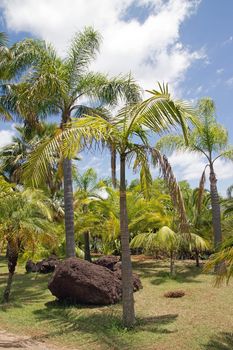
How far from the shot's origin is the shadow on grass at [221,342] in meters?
8.68

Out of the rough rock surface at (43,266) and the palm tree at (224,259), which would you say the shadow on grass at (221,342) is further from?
the rough rock surface at (43,266)

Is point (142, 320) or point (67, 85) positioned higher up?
point (67, 85)

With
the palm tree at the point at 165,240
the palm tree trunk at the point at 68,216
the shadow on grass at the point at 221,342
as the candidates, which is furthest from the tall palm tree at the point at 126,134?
the palm tree at the point at 165,240

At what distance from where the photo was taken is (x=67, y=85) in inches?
623

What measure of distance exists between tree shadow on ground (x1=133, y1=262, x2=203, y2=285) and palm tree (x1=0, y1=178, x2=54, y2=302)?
5.88m

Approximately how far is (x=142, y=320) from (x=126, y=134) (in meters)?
5.09

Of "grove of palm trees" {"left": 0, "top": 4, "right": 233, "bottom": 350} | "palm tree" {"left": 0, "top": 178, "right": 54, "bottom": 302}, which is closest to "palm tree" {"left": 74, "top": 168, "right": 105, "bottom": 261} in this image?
"grove of palm trees" {"left": 0, "top": 4, "right": 233, "bottom": 350}

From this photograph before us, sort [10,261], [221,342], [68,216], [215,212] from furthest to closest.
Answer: [215,212] < [68,216] < [10,261] < [221,342]

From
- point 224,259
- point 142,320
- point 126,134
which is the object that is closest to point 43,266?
point 142,320

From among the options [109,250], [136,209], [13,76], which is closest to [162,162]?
[13,76]

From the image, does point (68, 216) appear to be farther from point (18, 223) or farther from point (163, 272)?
point (163, 272)

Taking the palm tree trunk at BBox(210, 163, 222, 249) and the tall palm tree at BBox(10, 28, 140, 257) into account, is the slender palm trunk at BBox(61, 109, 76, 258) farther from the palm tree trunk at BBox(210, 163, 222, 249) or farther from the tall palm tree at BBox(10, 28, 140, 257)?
the palm tree trunk at BBox(210, 163, 222, 249)

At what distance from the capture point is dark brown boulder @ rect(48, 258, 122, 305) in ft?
42.0

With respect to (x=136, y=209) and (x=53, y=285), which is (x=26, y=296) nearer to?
(x=53, y=285)
